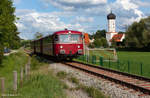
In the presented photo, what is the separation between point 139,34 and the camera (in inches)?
3022

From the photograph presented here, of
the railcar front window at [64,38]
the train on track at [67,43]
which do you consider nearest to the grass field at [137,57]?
the train on track at [67,43]

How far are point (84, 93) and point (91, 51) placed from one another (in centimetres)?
2022

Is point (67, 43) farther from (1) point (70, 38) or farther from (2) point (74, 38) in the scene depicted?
(2) point (74, 38)

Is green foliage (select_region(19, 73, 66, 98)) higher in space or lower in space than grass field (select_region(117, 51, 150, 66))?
higher

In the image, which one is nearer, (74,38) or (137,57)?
(74,38)

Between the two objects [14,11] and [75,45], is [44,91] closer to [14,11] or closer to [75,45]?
[75,45]

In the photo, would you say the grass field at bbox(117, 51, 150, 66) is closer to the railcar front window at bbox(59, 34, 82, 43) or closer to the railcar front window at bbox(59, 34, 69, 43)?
the railcar front window at bbox(59, 34, 82, 43)

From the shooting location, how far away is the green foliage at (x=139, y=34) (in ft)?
238

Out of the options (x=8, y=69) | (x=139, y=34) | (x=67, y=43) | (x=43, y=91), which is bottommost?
(x=8, y=69)

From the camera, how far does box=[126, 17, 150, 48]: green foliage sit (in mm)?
72500

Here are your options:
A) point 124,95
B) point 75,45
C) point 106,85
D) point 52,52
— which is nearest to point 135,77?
point 106,85

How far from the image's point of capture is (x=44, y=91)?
10234mm

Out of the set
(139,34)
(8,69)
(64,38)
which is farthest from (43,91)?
(139,34)

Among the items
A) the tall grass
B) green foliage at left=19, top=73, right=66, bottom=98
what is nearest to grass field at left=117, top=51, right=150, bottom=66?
the tall grass
